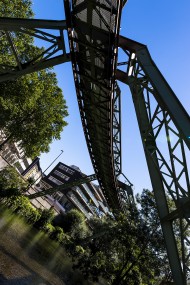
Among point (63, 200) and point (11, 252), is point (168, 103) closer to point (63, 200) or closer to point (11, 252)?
point (11, 252)

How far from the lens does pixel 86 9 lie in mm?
6965

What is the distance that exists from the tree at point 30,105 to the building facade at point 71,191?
40.5m

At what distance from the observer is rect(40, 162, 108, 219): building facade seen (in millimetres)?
63812

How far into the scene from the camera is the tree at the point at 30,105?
67.2ft

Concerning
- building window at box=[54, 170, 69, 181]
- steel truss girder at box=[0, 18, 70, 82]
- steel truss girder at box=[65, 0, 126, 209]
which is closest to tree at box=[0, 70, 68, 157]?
steel truss girder at box=[65, 0, 126, 209]

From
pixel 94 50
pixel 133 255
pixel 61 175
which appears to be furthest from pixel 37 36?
pixel 61 175

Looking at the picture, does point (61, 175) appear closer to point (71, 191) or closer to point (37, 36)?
point (71, 191)

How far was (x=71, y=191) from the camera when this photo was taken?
65.4 m

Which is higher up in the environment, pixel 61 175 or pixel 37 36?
pixel 61 175

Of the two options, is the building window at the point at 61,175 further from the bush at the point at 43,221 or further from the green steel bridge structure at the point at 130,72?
the green steel bridge structure at the point at 130,72

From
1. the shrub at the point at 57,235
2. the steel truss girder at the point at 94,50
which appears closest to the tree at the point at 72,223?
the shrub at the point at 57,235

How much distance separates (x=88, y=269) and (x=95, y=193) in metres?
64.8

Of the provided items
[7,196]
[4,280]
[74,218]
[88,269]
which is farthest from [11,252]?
[74,218]

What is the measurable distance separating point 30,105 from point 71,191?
46.3 m
